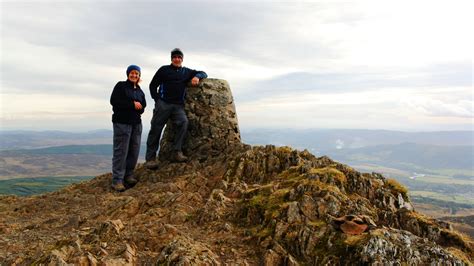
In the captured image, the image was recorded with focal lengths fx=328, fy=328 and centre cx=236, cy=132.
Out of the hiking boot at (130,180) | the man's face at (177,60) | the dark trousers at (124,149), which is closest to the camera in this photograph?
the dark trousers at (124,149)

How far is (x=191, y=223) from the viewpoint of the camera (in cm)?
1340

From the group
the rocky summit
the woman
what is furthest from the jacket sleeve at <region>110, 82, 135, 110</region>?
the rocky summit

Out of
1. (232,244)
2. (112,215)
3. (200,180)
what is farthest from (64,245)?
(200,180)

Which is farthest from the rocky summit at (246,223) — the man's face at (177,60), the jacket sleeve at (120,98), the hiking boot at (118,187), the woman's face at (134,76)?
the man's face at (177,60)

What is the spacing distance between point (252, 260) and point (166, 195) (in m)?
6.79

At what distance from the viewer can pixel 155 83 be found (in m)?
21.6

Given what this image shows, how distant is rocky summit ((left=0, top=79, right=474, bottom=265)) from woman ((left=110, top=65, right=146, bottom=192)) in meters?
2.03

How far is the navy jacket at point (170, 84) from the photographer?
2130cm

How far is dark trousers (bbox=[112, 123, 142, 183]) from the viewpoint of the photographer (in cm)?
2028

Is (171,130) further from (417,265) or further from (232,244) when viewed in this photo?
(417,265)

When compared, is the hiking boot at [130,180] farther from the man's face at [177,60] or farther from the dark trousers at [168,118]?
the man's face at [177,60]

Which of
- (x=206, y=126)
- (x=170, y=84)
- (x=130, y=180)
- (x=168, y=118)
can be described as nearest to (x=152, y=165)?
(x=130, y=180)

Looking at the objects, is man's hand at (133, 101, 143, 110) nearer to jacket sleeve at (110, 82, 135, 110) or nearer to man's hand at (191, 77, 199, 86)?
jacket sleeve at (110, 82, 135, 110)

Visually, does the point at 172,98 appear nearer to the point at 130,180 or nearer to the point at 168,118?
the point at 168,118
